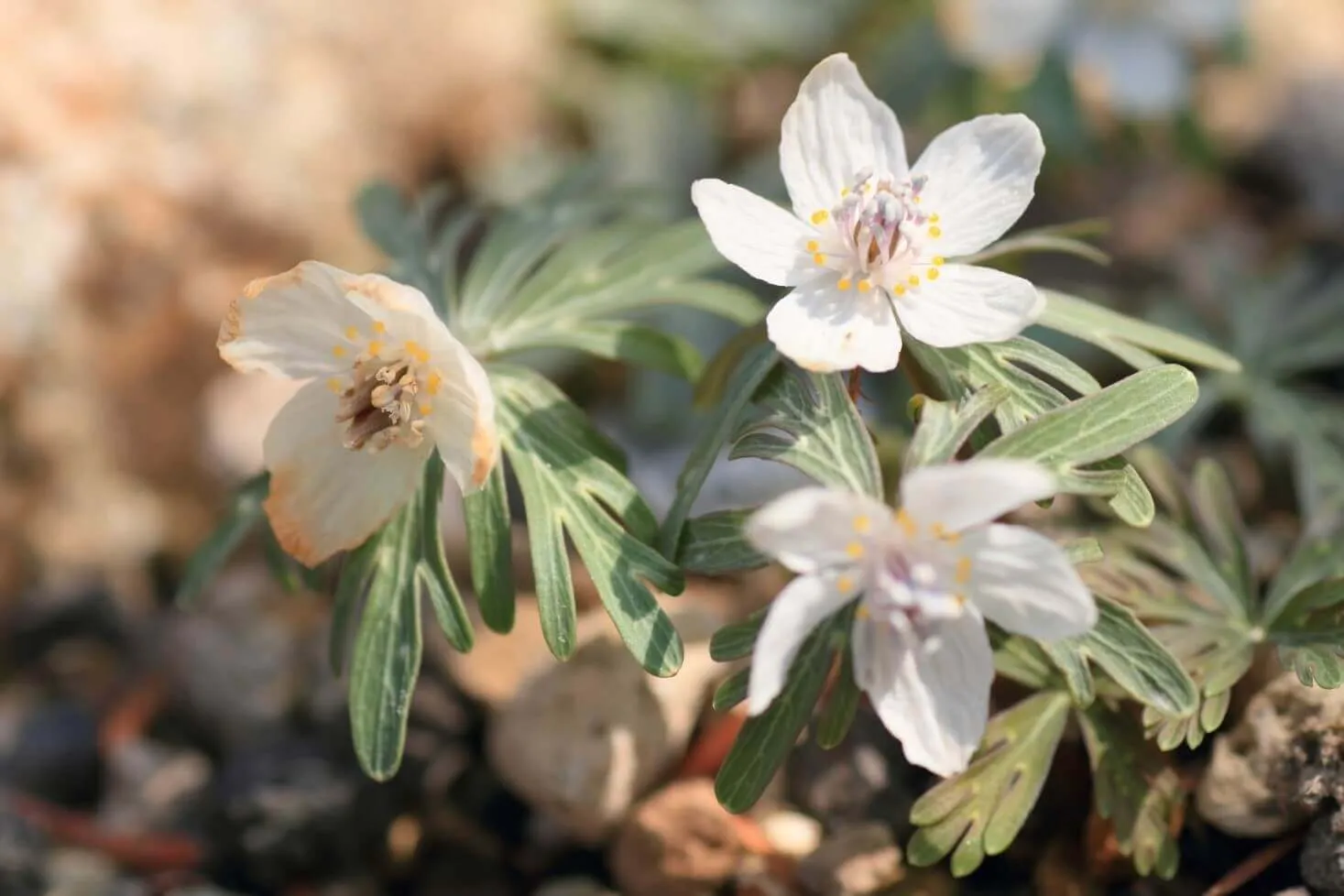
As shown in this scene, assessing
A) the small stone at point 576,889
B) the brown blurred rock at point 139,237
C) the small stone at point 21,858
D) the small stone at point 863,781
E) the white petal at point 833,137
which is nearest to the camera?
the white petal at point 833,137

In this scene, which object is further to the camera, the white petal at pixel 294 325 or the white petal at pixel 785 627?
the white petal at pixel 294 325

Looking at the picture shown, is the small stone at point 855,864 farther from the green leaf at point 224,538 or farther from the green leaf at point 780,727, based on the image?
the green leaf at point 224,538

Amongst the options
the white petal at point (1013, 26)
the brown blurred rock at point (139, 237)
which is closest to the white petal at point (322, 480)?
the brown blurred rock at point (139, 237)

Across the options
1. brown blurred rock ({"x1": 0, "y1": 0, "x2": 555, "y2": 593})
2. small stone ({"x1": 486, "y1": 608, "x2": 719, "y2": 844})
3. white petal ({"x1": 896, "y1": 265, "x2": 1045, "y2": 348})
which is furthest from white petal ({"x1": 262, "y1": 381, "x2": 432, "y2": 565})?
brown blurred rock ({"x1": 0, "y1": 0, "x2": 555, "y2": 593})

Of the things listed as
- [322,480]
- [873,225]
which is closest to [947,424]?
[873,225]

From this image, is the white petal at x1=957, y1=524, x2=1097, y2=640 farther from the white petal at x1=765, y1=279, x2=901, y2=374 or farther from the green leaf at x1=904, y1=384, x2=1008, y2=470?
the white petal at x1=765, y1=279, x2=901, y2=374

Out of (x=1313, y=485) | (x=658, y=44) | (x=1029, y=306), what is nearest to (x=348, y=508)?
(x=1029, y=306)

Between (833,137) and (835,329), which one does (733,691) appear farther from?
(833,137)

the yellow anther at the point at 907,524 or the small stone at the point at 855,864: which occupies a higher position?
the yellow anther at the point at 907,524
